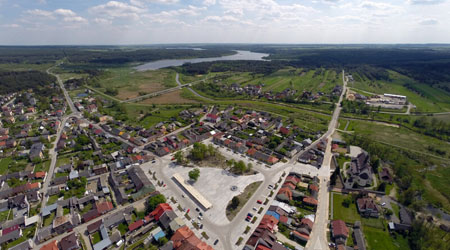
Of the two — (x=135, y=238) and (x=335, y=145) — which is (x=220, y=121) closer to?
(x=335, y=145)

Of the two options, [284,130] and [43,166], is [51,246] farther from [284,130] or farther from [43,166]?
[284,130]

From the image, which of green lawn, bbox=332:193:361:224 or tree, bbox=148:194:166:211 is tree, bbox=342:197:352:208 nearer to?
green lawn, bbox=332:193:361:224

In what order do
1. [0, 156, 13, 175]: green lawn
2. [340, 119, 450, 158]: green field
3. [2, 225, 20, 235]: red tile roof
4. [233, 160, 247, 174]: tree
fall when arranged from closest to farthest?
[2, 225, 20, 235]: red tile roof → [233, 160, 247, 174]: tree → [0, 156, 13, 175]: green lawn → [340, 119, 450, 158]: green field

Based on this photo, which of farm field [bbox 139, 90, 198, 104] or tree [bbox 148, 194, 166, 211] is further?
farm field [bbox 139, 90, 198, 104]

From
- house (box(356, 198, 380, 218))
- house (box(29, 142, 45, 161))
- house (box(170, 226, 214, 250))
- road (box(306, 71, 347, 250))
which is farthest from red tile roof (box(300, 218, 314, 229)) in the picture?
house (box(29, 142, 45, 161))

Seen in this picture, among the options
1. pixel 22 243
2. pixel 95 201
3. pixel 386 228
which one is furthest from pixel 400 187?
pixel 22 243

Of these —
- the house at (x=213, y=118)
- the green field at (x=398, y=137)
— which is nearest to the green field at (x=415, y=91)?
the green field at (x=398, y=137)

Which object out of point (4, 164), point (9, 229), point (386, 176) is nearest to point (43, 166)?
point (4, 164)
